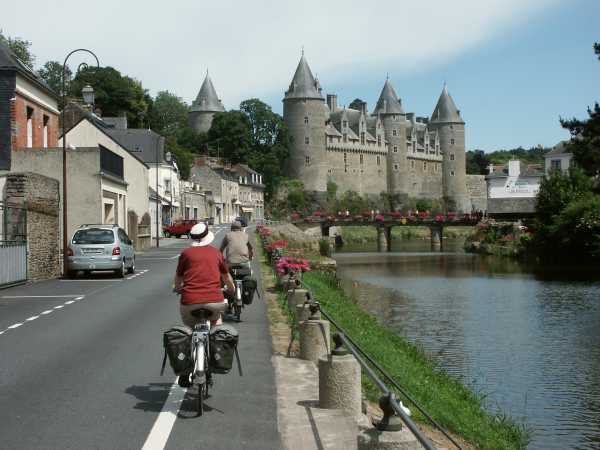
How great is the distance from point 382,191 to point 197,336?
11853cm

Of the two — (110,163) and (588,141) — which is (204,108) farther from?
(588,141)

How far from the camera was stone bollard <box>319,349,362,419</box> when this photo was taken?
696cm

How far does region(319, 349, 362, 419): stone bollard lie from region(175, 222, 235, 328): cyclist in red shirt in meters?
1.18

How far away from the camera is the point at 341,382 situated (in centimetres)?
700

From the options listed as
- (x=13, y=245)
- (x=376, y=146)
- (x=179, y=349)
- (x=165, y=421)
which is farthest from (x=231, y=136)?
(x=165, y=421)

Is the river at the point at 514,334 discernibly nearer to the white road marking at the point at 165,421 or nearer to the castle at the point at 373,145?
the white road marking at the point at 165,421

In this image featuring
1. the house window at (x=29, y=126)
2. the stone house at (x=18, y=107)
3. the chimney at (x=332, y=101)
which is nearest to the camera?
the stone house at (x=18, y=107)

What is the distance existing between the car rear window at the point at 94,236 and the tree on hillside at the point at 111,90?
204 ft

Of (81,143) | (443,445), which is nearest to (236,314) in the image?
(443,445)

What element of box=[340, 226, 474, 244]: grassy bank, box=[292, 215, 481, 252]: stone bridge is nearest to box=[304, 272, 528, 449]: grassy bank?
box=[292, 215, 481, 252]: stone bridge

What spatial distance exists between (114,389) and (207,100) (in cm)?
11603

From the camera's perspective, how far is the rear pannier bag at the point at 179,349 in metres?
6.85

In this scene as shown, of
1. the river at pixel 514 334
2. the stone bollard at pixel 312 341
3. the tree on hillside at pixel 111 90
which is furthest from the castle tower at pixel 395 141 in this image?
the stone bollard at pixel 312 341

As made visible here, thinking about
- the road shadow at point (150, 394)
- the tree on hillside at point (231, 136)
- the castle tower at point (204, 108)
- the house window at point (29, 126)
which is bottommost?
the road shadow at point (150, 394)
